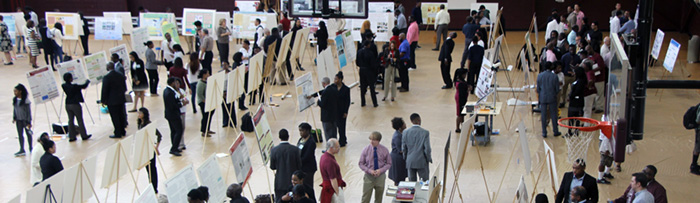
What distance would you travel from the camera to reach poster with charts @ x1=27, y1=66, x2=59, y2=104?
12.4 m

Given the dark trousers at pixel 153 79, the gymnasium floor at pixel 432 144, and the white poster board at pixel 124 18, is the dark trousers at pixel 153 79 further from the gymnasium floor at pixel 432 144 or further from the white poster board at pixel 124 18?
the white poster board at pixel 124 18

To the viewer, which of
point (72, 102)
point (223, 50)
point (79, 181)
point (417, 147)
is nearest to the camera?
point (79, 181)

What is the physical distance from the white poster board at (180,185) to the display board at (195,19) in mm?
13670

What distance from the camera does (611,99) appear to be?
375 inches

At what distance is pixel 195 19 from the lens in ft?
67.6

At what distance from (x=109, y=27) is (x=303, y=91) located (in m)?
11.1

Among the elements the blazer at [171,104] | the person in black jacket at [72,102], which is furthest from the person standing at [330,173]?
the person in black jacket at [72,102]

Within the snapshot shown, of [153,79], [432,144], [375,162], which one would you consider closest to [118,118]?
[153,79]

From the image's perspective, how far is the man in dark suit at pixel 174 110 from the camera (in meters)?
11.1

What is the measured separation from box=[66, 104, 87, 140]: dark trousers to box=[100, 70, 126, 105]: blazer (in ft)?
1.52

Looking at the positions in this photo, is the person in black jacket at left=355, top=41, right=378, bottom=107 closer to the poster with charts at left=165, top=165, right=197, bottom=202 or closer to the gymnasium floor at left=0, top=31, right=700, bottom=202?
the gymnasium floor at left=0, top=31, right=700, bottom=202

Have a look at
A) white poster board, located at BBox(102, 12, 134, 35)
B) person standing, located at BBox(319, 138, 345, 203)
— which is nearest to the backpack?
person standing, located at BBox(319, 138, 345, 203)

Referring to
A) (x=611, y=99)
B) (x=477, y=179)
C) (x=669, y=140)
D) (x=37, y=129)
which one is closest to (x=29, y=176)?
(x=37, y=129)

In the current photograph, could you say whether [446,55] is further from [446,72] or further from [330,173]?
[330,173]
